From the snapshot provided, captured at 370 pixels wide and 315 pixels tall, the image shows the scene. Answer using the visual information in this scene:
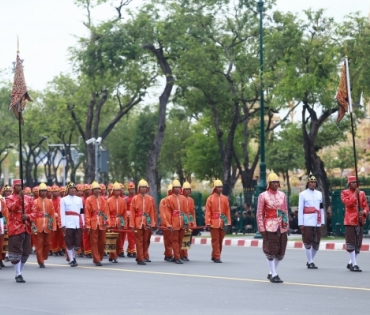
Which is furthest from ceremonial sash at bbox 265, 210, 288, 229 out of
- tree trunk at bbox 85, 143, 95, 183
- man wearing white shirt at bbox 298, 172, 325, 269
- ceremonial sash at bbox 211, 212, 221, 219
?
tree trunk at bbox 85, 143, 95, 183

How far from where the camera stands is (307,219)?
2156 centimetres

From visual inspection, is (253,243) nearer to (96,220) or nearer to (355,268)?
(96,220)

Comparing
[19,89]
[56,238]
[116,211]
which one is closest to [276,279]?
[19,89]

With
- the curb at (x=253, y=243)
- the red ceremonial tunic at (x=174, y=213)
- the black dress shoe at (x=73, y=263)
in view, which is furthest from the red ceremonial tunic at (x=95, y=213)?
the curb at (x=253, y=243)

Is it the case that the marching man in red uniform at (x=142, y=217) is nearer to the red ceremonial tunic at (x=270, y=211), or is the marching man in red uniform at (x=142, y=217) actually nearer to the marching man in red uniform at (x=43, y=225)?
the marching man in red uniform at (x=43, y=225)

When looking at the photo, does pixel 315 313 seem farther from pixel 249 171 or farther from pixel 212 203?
pixel 249 171

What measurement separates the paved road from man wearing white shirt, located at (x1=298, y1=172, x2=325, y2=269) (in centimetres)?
51

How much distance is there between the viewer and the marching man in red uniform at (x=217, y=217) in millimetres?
24016

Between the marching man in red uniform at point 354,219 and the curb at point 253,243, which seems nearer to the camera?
the marching man in red uniform at point 354,219

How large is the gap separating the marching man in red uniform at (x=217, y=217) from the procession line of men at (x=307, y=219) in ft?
9.62

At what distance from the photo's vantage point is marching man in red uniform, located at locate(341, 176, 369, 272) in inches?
800

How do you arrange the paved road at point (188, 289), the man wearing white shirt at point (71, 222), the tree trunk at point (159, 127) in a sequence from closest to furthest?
1. the paved road at point (188, 289)
2. the man wearing white shirt at point (71, 222)
3. the tree trunk at point (159, 127)

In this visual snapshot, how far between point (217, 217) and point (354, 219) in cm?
434

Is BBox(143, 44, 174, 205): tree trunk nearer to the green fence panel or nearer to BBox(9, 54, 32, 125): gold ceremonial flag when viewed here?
the green fence panel
